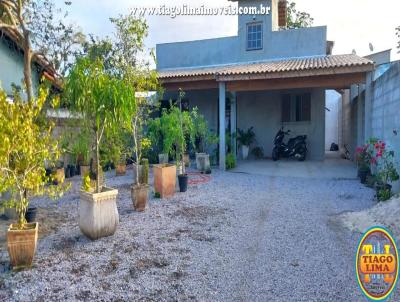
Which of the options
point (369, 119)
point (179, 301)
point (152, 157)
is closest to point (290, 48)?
point (369, 119)

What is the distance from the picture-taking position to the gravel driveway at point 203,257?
2840mm

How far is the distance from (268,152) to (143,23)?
7.91 meters

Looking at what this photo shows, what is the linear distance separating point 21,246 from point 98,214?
3.24ft

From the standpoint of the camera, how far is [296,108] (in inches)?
484

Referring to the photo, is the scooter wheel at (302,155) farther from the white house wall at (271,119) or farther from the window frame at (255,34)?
the window frame at (255,34)

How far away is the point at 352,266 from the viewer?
129 inches

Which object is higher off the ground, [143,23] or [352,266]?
[143,23]

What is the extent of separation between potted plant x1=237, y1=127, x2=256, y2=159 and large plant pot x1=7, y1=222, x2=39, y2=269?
378 inches

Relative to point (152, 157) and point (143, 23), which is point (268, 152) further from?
point (143, 23)

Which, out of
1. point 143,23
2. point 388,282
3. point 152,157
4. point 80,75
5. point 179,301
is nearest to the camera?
point 179,301

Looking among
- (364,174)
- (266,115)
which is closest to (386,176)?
(364,174)

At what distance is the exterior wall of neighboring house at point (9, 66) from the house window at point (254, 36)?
8.85 m

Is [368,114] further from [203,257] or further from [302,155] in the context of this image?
[203,257]

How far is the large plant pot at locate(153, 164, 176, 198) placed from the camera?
6.38 m
